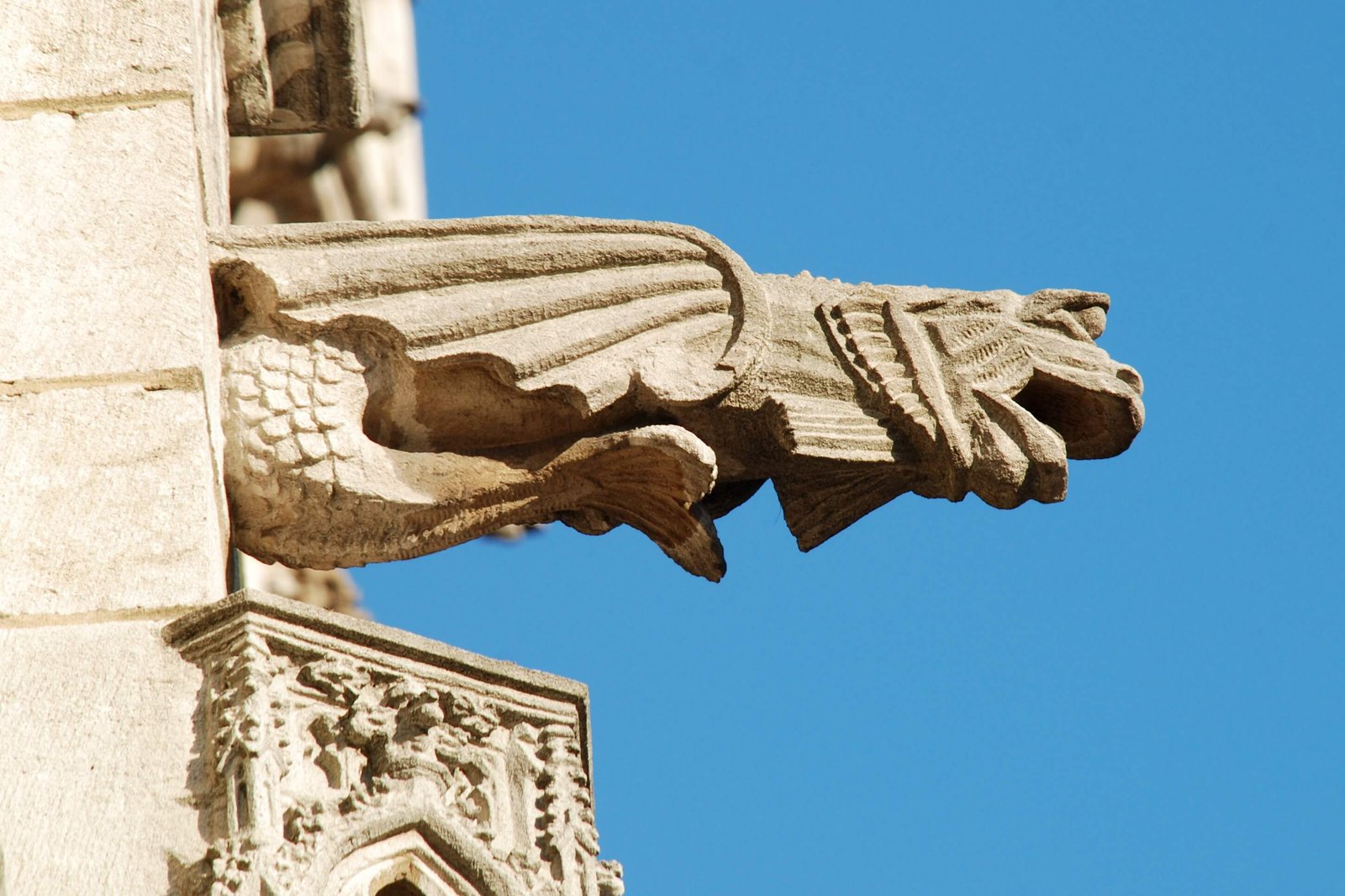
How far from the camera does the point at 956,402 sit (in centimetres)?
470

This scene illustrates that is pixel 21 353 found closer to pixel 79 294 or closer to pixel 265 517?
pixel 79 294

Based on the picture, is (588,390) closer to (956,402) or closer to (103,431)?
Answer: (956,402)

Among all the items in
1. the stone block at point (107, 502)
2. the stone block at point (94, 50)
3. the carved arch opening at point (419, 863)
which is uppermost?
the stone block at point (94, 50)

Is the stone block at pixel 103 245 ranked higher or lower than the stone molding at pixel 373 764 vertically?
higher

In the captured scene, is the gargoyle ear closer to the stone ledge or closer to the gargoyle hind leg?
the gargoyle hind leg

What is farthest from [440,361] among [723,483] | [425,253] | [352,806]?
[352,806]

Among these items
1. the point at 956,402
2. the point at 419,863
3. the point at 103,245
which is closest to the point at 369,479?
the point at 103,245

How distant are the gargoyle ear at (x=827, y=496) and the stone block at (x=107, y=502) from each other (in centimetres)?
110

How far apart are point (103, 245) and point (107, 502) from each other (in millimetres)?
555

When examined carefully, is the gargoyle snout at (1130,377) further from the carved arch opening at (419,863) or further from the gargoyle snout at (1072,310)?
the carved arch opening at (419,863)

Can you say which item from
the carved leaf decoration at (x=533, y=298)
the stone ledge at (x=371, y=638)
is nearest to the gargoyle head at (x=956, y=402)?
the carved leaf decoration at (x=533, y=298)

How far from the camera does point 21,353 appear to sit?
14.1 ft

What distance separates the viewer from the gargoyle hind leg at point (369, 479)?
14.5 feet

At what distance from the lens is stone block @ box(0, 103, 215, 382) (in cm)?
432
